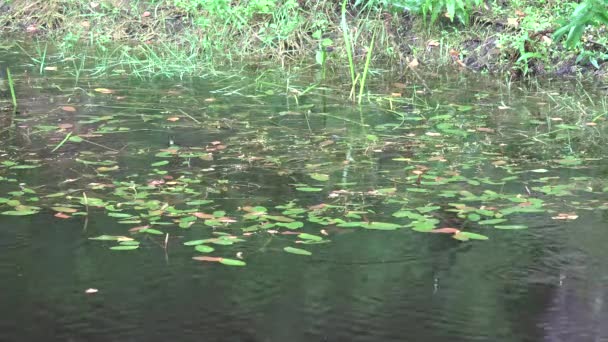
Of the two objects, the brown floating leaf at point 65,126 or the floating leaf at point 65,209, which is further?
the brown floating leaf at point 65,126

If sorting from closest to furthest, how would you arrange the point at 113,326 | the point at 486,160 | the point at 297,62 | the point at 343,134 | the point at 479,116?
the point at 113,326 < the point at 486,160 < the point at 343,134 < the point at 479,116 < the point at 297,62

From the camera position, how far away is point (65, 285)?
3037 millimetres

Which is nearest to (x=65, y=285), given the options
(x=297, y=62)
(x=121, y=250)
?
(x=121, y=250)

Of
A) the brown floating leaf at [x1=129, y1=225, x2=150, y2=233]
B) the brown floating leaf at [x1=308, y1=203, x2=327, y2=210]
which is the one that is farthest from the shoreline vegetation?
the brown floating leaf at [x1=129, y1=225, x2=150, y2=233]

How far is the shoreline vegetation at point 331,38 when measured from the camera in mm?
7398

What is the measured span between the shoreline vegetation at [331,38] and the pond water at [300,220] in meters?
1.42

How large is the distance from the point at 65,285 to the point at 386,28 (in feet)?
17.9

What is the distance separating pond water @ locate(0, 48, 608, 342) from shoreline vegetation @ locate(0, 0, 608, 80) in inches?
55.8

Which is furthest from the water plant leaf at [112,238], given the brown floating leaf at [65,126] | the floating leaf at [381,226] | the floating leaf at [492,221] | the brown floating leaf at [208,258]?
the brown floating leaf at [65,126]

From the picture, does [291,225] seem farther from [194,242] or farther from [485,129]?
[485,129]

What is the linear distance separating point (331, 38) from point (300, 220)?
186 inches

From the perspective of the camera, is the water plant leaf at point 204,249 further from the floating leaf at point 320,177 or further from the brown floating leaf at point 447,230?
the floating leaf at point 320,177

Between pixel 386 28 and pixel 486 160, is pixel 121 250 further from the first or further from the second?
pixel 386 28

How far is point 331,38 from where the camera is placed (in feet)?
26.9
